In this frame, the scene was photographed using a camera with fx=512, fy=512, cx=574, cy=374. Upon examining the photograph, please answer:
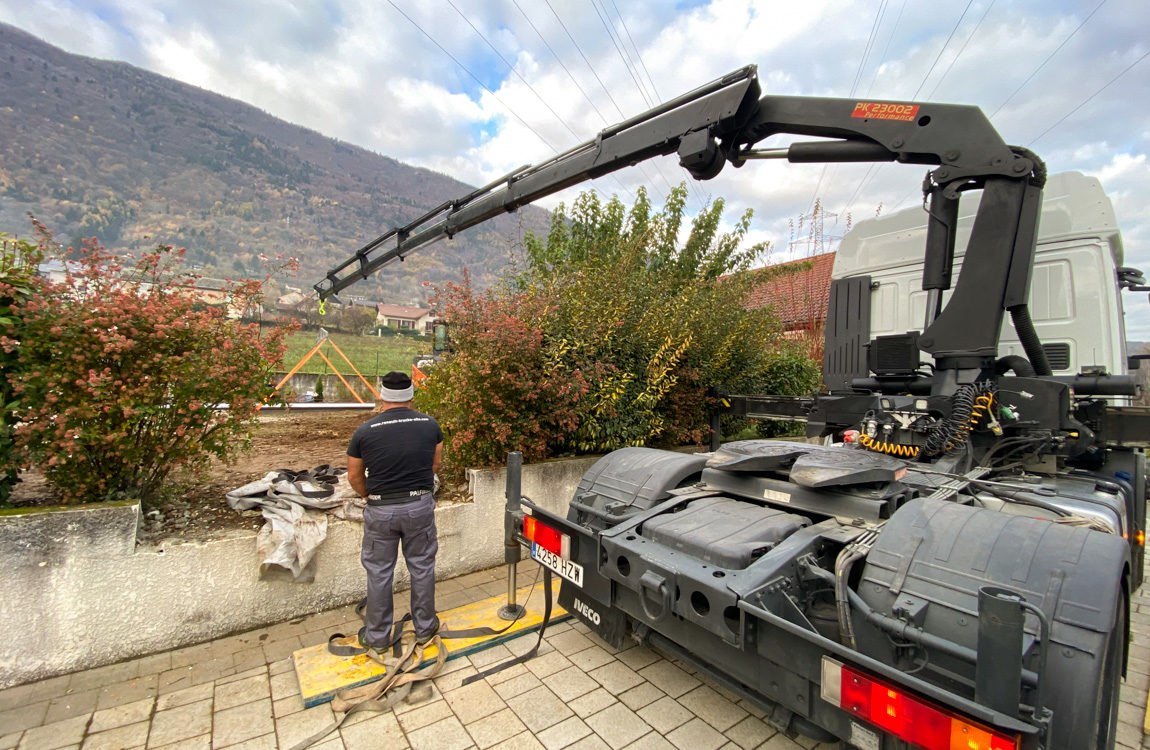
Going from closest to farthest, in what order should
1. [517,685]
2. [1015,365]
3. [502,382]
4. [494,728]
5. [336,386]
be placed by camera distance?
[494,728] → [517,685] → [1015,365] → [502,382] → [336,386]

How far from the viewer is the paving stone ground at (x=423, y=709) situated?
2441 mm

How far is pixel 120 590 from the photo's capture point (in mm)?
2934

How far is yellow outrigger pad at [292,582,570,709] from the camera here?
2.76m

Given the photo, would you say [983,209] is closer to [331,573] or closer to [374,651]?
[374,651]

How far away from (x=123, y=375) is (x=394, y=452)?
172cm

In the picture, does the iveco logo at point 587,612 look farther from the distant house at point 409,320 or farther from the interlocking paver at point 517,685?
the distant house at point 409,320

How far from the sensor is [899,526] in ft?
6.26

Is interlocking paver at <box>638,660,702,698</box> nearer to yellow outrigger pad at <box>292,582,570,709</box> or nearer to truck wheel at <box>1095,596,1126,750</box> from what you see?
yellow outrigger pad at <box>292,582,570,709</box>

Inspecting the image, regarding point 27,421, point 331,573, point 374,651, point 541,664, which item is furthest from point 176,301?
point 541,664

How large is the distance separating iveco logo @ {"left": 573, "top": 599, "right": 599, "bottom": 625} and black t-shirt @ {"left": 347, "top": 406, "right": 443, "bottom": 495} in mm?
1155

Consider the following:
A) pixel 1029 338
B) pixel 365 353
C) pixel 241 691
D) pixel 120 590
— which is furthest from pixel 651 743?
pixel 365 353

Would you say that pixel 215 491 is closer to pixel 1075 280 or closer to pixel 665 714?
pixel 665 714

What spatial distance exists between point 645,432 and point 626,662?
8.47ft

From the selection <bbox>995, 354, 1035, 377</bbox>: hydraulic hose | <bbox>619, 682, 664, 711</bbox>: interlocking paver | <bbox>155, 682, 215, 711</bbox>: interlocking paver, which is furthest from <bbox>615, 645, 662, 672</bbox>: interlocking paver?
<bbox>995, 354, 1035, 377</bbox>: hydraulic hose
